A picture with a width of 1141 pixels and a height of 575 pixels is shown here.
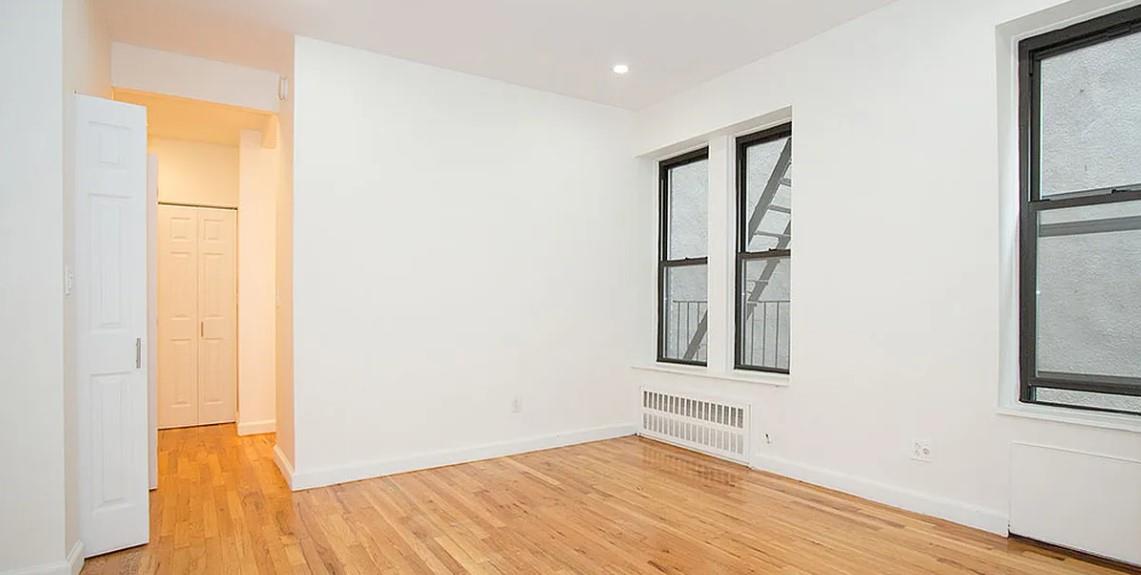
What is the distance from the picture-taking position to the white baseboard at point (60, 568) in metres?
2.54

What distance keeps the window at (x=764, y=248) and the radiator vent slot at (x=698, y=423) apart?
0.43 metres

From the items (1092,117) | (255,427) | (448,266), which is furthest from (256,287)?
(1092,117)

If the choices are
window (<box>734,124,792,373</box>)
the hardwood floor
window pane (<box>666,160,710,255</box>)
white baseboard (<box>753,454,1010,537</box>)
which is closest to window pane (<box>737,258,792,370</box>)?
window (<box>734,124,792,373</box>)

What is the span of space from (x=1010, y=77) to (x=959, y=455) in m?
2.01

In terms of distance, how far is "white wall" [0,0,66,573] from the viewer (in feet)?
8.38

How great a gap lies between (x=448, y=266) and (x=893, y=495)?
3.26 m

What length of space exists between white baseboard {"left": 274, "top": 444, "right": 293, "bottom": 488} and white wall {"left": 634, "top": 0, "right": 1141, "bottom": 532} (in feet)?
10.4

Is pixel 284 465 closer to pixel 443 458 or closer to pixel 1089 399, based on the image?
pixel 443 458

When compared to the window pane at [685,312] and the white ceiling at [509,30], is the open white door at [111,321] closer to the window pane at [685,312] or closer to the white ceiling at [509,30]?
the white ceiling at [509,30]

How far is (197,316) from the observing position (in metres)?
6.24

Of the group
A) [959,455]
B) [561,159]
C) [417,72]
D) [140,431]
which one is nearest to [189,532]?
[140,431]

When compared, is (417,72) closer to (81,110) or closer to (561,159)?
(561,159)

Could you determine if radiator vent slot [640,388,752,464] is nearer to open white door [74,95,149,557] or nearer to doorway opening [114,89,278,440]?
doorway opening [114,89,278,440]

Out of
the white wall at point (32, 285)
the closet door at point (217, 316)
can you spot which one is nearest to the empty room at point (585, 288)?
the white wall at point (32, 285)
